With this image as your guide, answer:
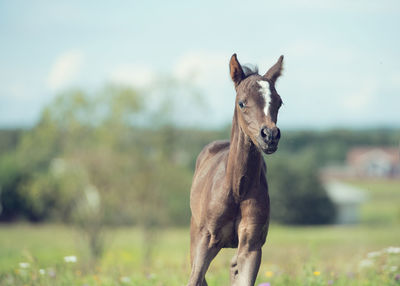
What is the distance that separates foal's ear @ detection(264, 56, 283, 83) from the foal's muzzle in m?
0.84

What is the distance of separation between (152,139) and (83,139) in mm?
4826

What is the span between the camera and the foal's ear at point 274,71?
4730 millimetres

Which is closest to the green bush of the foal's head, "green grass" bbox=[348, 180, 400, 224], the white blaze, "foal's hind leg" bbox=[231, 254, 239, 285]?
"green grass" bbox=[348, 180, 400, 224]

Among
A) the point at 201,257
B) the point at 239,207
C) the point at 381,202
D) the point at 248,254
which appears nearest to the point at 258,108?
the point at 239,207

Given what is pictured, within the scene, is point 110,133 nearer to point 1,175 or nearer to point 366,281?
point 1,175

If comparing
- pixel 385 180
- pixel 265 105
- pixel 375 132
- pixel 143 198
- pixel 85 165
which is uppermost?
pixel 265 105

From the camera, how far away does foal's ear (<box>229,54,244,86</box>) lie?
464 centimetres

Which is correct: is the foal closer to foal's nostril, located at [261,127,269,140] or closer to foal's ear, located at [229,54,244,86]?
foal's ear, located at [229,54,244,86]

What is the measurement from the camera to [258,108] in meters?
4.26

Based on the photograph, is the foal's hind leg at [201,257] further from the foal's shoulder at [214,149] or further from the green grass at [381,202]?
the green grass at [381,202]

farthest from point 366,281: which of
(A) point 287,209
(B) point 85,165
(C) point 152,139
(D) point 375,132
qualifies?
(D) point 375,132

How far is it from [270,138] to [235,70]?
98 centimetres

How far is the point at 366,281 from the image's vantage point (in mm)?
7035

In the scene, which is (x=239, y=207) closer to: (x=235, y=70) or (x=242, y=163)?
(x=242, y=163)
